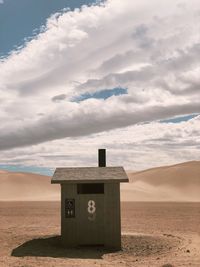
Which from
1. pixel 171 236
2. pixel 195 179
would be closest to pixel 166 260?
pixel 171 236

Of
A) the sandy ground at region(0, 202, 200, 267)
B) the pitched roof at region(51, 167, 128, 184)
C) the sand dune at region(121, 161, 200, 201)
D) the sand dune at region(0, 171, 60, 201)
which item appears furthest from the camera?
the sand dune at region(0, 171, 60, 201)

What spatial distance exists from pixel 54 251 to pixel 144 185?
264ft

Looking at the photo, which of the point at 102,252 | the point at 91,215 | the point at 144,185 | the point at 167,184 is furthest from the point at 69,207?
the point at 144,185

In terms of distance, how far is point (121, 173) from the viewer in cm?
1853

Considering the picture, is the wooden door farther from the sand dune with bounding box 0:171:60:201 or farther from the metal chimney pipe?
the sand dune with bounding box 0:171:60:201

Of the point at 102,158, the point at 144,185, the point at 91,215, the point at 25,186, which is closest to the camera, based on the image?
the point at 91,215

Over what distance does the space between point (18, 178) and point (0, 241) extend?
92738mm

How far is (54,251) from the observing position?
17078mm

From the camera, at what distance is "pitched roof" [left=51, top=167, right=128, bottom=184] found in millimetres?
17812

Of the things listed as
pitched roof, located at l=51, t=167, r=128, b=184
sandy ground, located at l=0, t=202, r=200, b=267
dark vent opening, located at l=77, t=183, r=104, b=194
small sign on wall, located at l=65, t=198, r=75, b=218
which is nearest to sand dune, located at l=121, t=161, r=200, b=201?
sandy ground, located at l=0, t=202, r=200, b=267

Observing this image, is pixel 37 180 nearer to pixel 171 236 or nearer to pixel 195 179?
pixel 195 179

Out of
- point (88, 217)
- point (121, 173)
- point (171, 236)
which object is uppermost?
point (121, 173)

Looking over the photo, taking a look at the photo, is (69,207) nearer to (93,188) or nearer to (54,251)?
(54,251)

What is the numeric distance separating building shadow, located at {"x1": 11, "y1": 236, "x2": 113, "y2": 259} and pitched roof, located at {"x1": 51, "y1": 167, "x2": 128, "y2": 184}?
8.76ft
